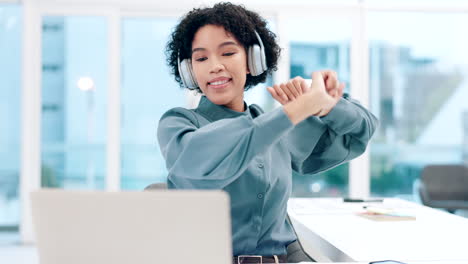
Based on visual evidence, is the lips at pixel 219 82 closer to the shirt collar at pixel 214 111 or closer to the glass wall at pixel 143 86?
the shirt collar at pixel 214 111

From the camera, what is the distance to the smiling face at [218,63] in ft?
4.52

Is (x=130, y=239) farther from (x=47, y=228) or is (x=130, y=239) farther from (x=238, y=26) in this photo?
(x=238, y=26)

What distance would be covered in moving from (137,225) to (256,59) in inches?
32.9

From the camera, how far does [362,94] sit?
5027 mm

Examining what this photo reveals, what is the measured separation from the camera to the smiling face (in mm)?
1378

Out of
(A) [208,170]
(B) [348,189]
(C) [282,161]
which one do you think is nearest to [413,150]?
(B) [348,189]

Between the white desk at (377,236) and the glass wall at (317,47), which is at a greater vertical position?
the glass wall at (317,47)

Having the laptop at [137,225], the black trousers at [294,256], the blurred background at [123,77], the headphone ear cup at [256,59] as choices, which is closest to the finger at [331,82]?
the headphone ear cup at [256,59]

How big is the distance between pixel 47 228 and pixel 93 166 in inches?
173

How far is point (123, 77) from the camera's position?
493 cm

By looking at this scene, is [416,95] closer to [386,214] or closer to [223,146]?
[386,214]

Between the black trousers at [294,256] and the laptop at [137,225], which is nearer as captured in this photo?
the laptop at [137,225]

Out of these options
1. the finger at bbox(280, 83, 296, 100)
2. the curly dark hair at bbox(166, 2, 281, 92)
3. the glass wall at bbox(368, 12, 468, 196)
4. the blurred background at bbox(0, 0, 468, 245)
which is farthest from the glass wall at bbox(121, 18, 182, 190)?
the finger at bbox(280, 83, 296, 100)

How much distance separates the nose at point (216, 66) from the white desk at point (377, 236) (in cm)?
61
